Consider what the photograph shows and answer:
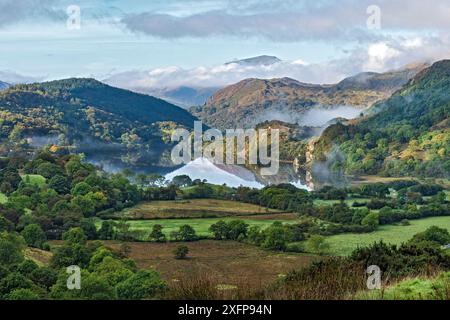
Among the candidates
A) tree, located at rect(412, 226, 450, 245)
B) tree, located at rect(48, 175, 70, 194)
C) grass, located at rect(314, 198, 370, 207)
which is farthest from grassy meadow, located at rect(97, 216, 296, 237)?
tree, located at rect(412, 226, 450, 245)

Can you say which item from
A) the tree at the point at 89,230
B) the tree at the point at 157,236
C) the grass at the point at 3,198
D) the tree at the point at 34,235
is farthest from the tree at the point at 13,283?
the grass at the point at 3,198

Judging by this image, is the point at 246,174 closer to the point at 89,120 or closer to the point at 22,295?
the point at 22,295

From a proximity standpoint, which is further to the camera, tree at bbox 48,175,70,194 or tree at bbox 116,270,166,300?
tree at bbox 48,175,70,194

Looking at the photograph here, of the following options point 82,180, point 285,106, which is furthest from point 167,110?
point 82,180

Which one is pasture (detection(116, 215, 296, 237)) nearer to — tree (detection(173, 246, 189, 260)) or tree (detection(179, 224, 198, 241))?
tree (detection(179, 224, 198, 241))

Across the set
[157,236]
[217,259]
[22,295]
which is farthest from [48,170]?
[22,295]
